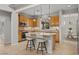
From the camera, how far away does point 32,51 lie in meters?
1.89

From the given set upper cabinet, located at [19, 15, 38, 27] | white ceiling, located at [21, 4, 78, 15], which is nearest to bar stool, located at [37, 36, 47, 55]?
upper cabinet, located at [19, 15, 38, 27]

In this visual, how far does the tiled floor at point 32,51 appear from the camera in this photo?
6.04 ft

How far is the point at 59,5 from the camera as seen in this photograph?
1.88 meters

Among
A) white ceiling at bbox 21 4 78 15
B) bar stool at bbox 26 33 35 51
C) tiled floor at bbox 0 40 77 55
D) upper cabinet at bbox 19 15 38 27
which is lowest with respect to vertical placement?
tiled floor at bbox 0 40 77 55

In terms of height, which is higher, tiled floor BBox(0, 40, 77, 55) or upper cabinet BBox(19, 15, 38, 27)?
upper cabinet BBox(19, 15, 38, 27)

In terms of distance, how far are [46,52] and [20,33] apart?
0.56 meters

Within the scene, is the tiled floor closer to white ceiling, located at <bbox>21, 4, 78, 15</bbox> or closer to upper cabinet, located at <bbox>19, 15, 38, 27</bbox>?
upper cabinet, located at <bbox>19, 15, 38, 27</bbox>

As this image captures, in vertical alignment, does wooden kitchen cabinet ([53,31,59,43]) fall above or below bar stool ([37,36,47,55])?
above

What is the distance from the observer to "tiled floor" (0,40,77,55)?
184cm

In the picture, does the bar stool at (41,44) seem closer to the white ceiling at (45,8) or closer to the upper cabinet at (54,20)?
the upper cabinet at (54,20)

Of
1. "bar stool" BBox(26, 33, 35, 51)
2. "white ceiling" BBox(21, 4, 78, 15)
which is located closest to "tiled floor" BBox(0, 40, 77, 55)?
"bar stool" BBox(26, 33, 35, 51)

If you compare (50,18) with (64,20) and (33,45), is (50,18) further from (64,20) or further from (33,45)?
(33,45)

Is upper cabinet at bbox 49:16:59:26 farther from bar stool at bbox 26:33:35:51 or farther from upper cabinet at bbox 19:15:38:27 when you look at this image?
bar stool at bbox 26:33:35:51

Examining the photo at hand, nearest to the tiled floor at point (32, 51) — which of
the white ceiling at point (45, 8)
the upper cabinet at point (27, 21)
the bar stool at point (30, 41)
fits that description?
the bar stool at point (30, 41)
